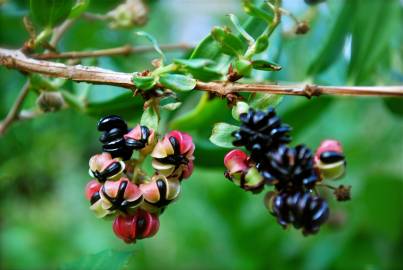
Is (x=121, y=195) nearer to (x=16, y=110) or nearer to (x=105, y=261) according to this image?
(x=105, y=261)

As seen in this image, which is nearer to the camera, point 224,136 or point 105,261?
point 224,136

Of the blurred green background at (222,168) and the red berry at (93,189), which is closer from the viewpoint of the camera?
the red berry at (93,189)

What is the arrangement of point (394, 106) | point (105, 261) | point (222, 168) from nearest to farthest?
point (105, 261) < point (222, 168) < point (394, 106)

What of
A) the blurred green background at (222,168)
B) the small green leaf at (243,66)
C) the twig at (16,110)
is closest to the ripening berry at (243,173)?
the small green leaf at (243,66)

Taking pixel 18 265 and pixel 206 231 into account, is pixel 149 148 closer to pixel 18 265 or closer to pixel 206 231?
pixel 206 231

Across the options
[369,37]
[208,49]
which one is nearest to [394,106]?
[369,37]

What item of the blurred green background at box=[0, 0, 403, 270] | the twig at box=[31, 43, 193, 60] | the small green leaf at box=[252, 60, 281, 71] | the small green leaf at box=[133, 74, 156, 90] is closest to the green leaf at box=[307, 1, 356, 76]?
the blurred green background at box=[0, 0, 403, 270]

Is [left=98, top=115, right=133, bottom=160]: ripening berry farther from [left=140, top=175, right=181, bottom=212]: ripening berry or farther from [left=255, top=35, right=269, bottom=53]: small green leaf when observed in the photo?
[left=255, top=35, right=269, bottom=53]: small green leaf

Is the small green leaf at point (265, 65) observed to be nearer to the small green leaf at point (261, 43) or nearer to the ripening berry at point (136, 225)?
the small green leaf at point (261, 43)

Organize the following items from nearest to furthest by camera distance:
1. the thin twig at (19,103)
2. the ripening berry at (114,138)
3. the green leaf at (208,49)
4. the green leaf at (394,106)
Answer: the ripening berry at (114,138) → the green leaf at (208,49) → the thin twig at (19,103) → the green leaf at (394,106)
